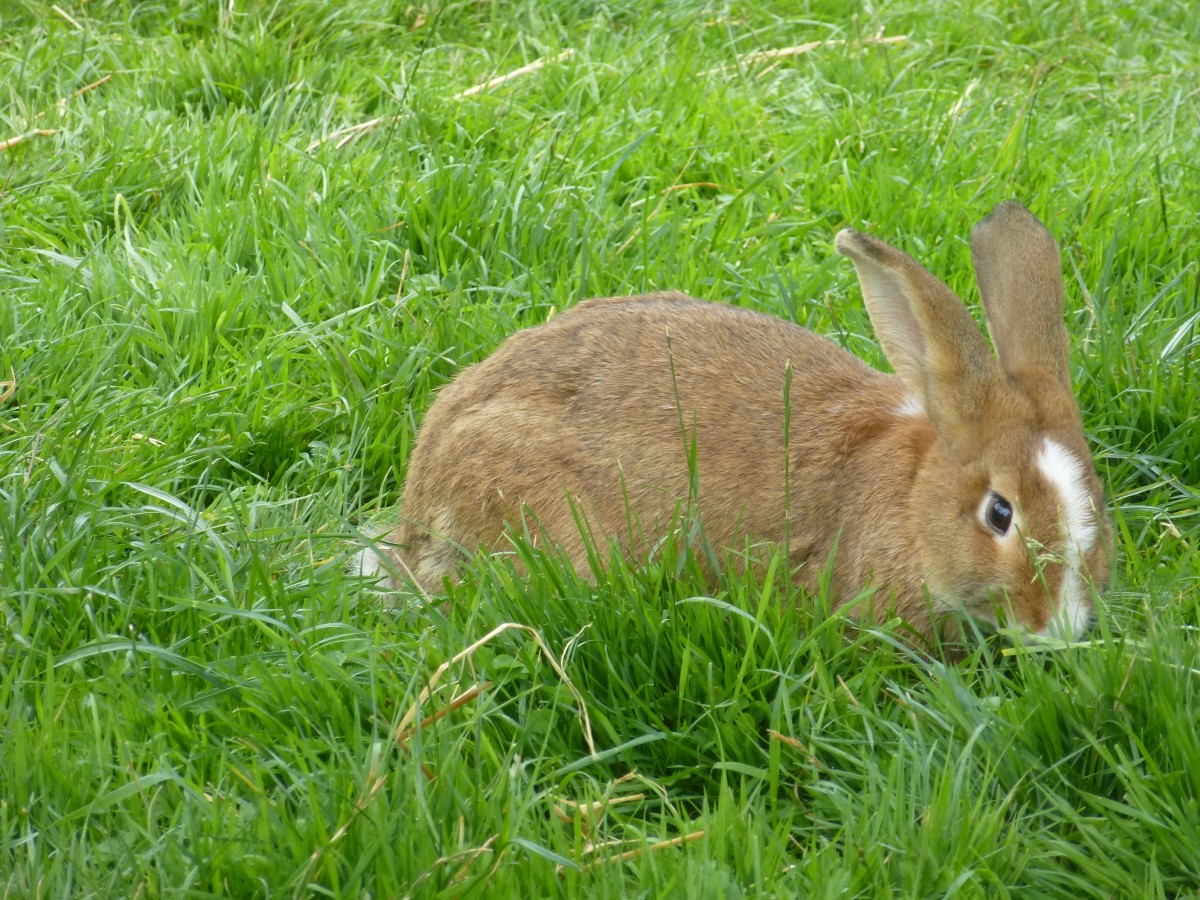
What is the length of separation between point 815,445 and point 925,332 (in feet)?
1.51

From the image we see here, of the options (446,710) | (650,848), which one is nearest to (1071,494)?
(650,848)

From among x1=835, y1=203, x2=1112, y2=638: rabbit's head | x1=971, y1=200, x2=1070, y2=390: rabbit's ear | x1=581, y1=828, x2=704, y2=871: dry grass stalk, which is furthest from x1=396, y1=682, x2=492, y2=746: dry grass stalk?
x1=971, y1=200, x2=1070, y2=390: rabbit's ear

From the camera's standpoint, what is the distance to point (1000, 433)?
377cm

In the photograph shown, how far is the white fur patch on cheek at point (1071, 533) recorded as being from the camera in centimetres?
345

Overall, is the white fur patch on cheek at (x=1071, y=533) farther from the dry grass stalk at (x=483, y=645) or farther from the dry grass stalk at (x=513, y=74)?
the dry grass stalk at (x=513, y=74)

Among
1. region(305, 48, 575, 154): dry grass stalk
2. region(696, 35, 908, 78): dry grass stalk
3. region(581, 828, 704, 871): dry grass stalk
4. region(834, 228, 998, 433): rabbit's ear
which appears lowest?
region(581, 828, 704, 871): dry grass stalk

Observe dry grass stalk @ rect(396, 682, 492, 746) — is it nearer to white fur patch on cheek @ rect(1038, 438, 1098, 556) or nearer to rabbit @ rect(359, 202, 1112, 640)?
rabbit @ rect(359, 202, 1112, 640)

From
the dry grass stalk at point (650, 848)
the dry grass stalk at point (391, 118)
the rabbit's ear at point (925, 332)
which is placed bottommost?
the dry grass stalk at point (650, 848)

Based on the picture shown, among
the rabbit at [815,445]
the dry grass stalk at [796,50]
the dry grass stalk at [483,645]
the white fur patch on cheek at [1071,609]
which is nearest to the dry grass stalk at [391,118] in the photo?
the dry grass stalk at [796,50]

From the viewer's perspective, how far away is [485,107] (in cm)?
601

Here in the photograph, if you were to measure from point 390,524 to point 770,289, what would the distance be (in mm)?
1585

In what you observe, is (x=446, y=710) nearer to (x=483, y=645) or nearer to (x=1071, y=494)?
(x=483, y=645)

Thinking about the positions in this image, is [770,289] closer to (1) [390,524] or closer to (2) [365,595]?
(1) [390,524]

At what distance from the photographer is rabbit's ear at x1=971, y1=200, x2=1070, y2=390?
13.0 feet
